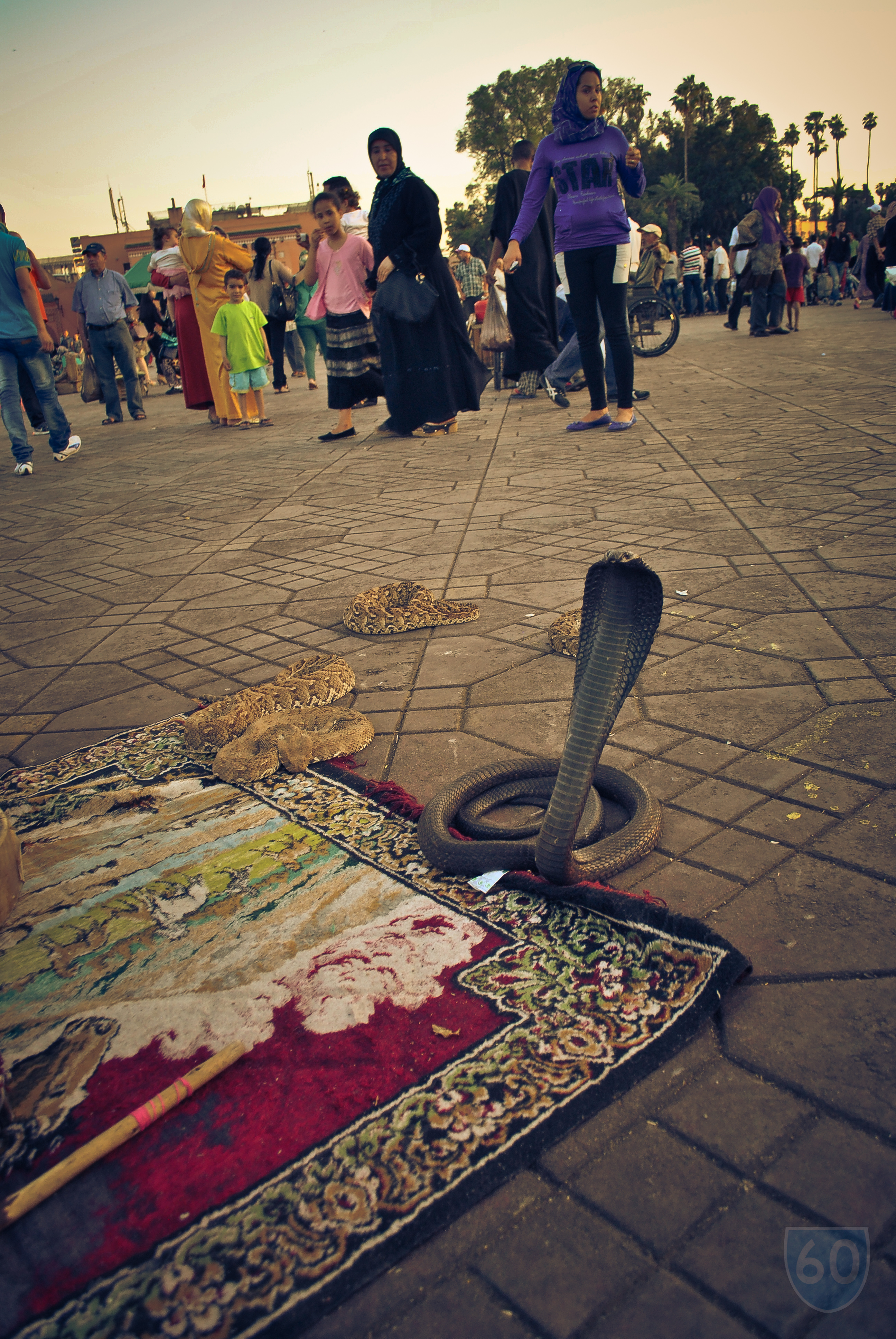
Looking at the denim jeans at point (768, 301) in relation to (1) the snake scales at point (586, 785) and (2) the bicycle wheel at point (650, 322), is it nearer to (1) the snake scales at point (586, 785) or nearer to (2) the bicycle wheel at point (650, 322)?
(2) the bicycle wheel at point (650, 322)

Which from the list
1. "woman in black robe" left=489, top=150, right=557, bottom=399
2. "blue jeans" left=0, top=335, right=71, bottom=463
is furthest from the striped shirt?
"blue jeans" left=0, top=335, right=71, bottom=463

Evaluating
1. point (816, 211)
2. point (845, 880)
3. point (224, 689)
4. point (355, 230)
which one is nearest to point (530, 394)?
point (355, 230)

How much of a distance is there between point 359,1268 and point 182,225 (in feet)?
32.7

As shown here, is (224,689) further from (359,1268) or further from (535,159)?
(535,159)

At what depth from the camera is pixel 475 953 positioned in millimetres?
1719

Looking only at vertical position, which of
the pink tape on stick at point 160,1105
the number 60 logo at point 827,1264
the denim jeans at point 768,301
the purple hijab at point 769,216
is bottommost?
the number 60 logo at point 827,1264

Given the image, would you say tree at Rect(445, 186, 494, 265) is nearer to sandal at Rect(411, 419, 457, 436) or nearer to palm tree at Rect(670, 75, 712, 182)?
palm tree at Rect(670, 75, 712, 182)

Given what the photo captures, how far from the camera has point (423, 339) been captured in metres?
7.50

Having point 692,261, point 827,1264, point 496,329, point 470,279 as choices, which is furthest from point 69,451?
point 692,261

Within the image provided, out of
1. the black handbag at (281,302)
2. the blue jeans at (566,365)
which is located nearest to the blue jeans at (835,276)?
the black handbag at (281,302)

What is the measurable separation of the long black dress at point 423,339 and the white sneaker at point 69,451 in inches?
144

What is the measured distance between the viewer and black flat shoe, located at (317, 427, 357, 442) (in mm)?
8562

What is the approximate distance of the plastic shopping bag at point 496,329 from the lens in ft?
28.3

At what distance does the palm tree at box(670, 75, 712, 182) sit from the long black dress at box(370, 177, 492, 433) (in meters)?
57.1
